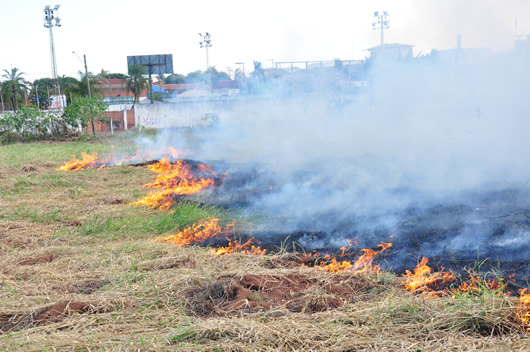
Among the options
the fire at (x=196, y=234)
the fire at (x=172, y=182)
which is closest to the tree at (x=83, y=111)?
the fire at (x=172, y=182)

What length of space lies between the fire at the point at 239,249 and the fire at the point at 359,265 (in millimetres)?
957

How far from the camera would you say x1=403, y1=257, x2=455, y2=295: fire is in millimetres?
3996

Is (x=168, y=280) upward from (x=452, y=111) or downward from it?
downward

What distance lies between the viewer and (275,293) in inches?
152

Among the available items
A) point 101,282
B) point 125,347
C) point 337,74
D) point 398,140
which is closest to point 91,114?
point 337,74

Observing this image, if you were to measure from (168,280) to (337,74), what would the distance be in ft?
43.4

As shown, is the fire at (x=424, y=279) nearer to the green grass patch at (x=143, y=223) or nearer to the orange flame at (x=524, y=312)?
the orange flame at (x=524, y=312)

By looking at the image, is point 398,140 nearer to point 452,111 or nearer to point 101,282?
point 452,111

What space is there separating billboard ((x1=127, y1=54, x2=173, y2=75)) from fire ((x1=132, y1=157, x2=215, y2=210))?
74.0 ft

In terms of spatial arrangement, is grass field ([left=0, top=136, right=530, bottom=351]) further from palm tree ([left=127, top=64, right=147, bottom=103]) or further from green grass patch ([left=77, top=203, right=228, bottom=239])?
palm tree ([left=127, top=64, right=147, bottom=103])

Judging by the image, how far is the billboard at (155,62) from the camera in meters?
33.8

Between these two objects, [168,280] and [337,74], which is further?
[337,74]

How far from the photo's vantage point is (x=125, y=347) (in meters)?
2.94

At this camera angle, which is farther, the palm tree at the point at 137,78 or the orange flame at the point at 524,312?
the palm tree at the point at 137,78
